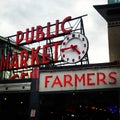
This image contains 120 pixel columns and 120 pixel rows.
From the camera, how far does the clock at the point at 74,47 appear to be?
30094mm

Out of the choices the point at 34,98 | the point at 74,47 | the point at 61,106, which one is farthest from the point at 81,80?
the point at 61,106

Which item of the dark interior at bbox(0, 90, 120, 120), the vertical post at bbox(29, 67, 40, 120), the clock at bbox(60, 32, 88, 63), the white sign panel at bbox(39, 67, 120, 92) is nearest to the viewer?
the white sign panel at bbox(39, 67, 120, 92)

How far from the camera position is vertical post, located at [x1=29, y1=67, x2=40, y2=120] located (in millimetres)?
22734

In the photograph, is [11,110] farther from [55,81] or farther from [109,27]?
[109,27]

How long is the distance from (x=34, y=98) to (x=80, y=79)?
4.14m

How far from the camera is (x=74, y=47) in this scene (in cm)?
3078

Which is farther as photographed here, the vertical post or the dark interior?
the dark interior

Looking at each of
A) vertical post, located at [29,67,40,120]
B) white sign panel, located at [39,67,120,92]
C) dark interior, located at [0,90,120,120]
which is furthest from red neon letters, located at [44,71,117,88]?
dark interior, located at [0,90,120,120]

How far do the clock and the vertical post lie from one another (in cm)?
714

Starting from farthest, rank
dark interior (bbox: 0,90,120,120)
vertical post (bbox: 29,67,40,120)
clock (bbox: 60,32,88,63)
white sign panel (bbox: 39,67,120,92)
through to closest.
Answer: clock (bbox: 60,32,88,63)
dark interior (bbox: 0,90,120,120)
vertical post (bbox: 29,67,40,120)
white sign panel (bbox: 39,67,120,92)

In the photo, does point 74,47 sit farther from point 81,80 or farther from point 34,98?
point 34,98

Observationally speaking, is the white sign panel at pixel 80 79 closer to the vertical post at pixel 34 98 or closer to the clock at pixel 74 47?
the vertical post at pixel 34 98

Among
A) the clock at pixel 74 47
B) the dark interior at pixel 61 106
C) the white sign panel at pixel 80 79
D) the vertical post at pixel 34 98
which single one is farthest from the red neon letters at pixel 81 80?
the clock at pixel 74 47

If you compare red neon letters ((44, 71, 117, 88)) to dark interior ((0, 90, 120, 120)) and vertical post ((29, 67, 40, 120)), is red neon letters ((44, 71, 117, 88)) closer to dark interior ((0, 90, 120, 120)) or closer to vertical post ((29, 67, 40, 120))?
vertical post ((29, 67, 40, 120))
